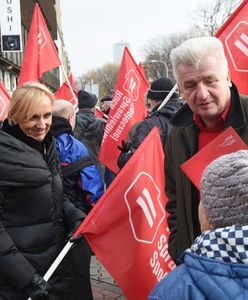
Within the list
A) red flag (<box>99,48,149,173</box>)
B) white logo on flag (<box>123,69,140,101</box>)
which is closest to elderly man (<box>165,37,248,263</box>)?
red flag (<box>99,48,149,173</box>)

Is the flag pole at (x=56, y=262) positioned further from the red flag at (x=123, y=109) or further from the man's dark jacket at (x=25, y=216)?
the red flag at (x=123, y=109)

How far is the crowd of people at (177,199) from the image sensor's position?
4.38 feet

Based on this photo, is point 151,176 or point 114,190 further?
point 151,176

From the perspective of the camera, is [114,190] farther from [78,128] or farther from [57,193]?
[78,128]

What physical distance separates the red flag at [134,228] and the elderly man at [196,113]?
0.21m

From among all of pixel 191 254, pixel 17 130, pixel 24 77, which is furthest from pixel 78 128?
pixel 191 254

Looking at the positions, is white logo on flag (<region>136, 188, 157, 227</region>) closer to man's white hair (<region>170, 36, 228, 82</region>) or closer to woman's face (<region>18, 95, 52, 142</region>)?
woman's face (<region>18, 95, 52, 142</region>)

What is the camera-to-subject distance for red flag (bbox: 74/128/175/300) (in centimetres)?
246

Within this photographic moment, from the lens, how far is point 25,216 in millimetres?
2484

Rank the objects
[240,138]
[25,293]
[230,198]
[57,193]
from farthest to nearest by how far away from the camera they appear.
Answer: [57,193] < [25,293] < [240,138] < [230,198]

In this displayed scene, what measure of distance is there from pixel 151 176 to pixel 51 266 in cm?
73

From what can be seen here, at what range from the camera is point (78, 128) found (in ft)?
20.5

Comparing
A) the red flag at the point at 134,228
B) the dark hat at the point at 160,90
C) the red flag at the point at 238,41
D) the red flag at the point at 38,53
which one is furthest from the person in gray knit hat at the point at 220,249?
the red flag at the point at 38,53

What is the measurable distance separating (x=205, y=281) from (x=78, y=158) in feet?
7.17
